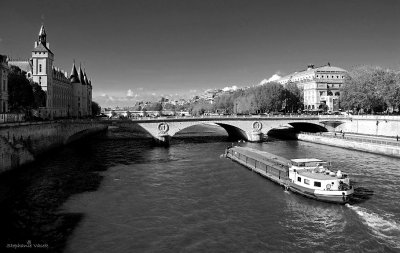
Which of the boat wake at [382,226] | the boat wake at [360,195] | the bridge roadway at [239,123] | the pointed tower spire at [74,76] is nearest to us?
A: the boat wake at [382,226]

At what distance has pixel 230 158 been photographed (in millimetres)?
55625

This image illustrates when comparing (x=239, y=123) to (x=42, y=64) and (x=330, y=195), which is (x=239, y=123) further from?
(x=42, y=64)

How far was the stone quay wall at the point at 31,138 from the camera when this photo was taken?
41875 millimetres

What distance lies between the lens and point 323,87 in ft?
502

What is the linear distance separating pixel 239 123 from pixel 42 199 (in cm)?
5638

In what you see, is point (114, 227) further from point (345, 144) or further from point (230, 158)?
point (345, 144)

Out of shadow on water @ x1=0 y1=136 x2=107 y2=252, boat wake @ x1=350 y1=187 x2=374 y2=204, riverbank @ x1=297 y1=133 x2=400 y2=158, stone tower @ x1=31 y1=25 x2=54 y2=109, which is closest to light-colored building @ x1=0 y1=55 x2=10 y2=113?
shadow on water @ x1=0 y1=136 x2=107 y2=252

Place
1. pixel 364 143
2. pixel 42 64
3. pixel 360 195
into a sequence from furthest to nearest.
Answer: pixel 42 64
pixel 364 143
pixel 360 195

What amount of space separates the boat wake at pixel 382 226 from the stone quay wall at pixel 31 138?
36018 mm

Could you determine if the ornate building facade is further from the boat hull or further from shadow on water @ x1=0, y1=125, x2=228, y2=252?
the boat hull

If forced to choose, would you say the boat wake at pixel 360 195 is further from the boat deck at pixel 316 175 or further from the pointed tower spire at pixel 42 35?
the pointed tower spire at pixel 42 35

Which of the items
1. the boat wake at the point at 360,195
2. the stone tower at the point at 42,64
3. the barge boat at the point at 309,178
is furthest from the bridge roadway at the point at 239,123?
the boat wake at the point at 360,195

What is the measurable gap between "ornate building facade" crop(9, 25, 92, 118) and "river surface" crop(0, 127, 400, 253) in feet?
182

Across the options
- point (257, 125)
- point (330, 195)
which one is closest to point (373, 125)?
point (257, 125)
